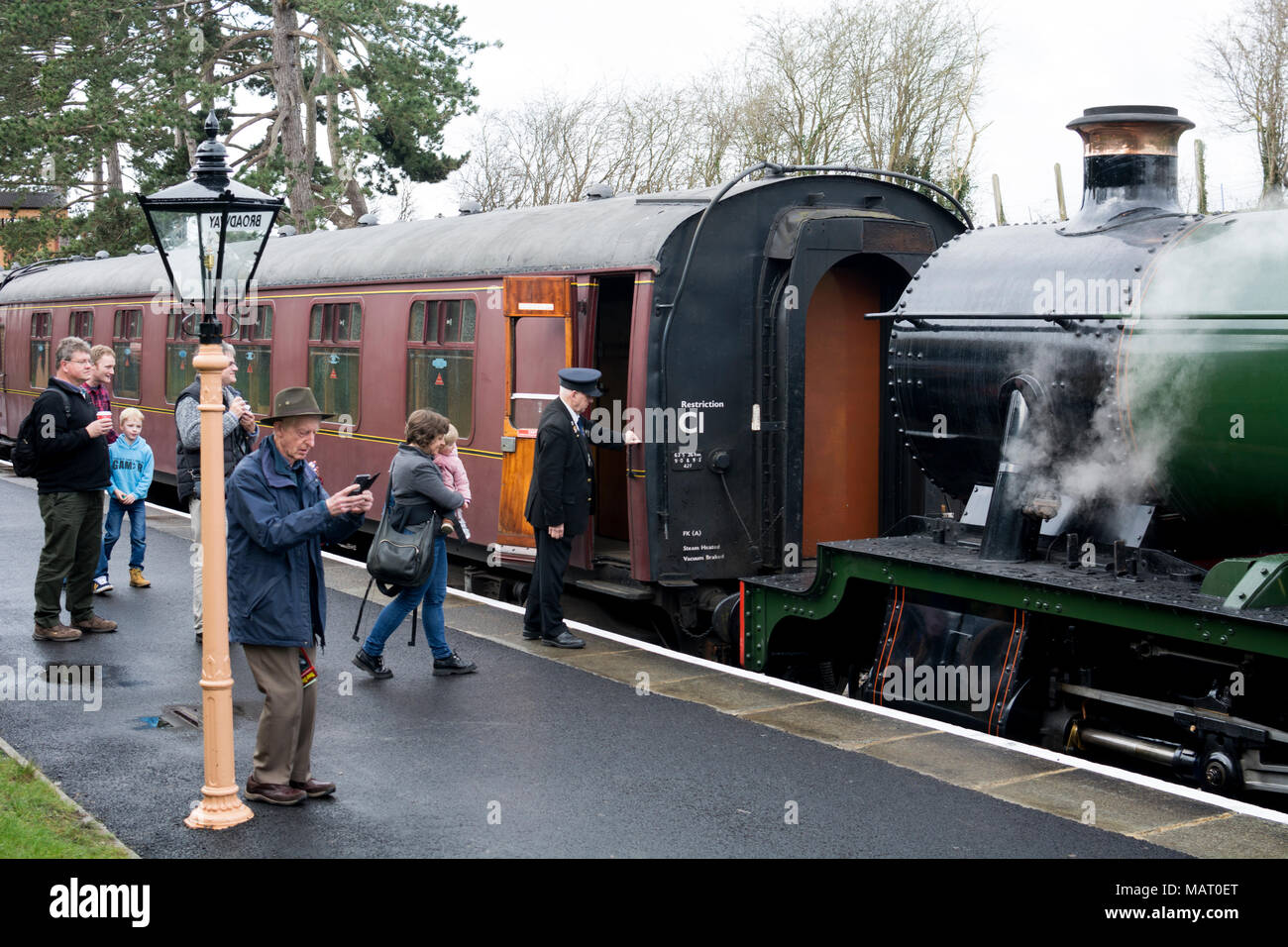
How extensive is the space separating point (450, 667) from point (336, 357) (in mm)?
5805

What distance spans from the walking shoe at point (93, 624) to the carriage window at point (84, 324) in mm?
11471

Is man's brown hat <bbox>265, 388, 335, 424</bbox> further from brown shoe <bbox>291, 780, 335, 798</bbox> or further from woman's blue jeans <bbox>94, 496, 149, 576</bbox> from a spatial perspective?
woman's blue jeans <bbox>94, 496, 149, 576</bbox>

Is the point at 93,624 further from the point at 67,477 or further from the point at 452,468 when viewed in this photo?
the point at 452,468

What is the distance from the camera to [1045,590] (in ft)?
21.3

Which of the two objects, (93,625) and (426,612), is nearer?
(426,612)

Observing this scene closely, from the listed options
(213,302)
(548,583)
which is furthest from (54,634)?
(213,302)

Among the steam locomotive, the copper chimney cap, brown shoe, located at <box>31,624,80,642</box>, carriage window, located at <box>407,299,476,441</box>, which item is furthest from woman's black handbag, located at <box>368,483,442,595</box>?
the copper chimney cap

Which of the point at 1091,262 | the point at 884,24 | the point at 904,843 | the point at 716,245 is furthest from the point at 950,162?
the point at 904,843

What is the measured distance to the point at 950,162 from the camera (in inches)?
1305

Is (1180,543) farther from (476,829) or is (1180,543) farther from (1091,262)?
(476,829)

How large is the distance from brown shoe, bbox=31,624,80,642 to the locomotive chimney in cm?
660

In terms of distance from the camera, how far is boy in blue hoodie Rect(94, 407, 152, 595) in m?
10.7

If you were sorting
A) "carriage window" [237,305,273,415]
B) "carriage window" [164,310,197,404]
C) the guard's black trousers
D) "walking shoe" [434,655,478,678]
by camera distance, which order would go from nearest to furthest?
1. "walking shoe" [434,655,478,678]
2. the guard's black trousers
3. "carriage window" [237,305,273,415]
4. "carriage window" [164,310,197,404]

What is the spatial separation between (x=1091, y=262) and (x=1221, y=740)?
2375 millimetres
